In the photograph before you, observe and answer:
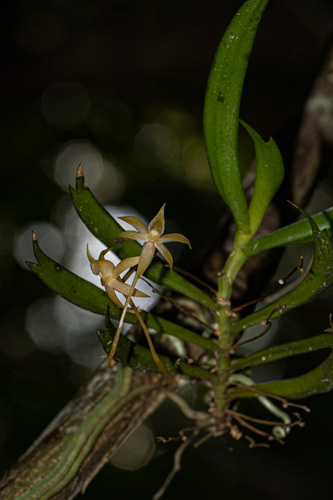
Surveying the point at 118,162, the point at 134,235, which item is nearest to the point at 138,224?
the point at 134,235

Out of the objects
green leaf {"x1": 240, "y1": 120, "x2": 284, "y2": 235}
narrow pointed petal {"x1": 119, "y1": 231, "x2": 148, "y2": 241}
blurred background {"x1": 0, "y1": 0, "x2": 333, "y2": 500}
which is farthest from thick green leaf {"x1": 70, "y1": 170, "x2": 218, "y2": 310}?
blurred background {"x1": 0, "y1": 0, "x2": 333, "y2": 500}

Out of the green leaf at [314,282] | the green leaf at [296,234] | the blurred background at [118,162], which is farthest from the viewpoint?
the blurred background at [118,162]

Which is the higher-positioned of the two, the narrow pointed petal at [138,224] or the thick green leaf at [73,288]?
the narrow pointed petal at [138,224]

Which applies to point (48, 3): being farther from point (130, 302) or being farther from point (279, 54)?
point (130, 302)

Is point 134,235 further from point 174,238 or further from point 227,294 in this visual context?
point 227,294

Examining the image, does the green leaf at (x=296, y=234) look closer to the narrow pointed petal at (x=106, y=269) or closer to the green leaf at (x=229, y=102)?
the green leaf at (x=229, y=102)

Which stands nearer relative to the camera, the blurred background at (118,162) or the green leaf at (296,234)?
the green leaf at (296,234)

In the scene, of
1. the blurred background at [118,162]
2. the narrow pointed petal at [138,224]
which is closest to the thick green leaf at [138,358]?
the narrow pointed petal at [138,224]
